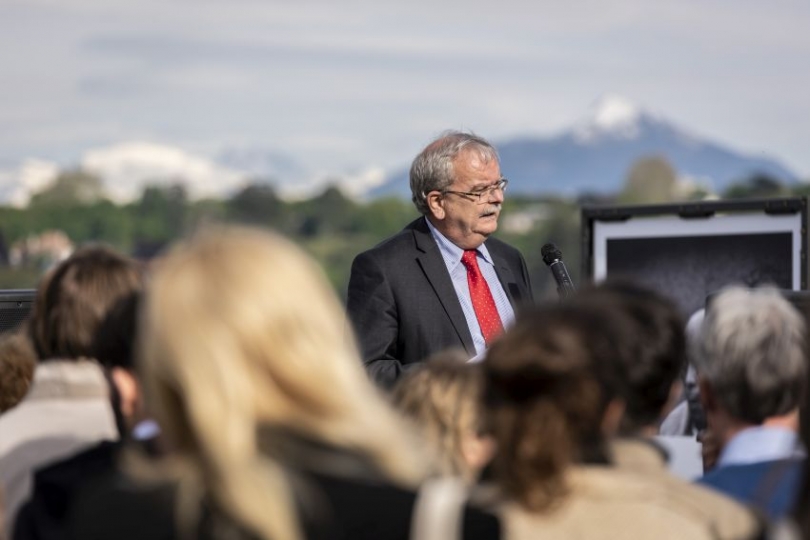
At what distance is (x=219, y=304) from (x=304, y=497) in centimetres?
30

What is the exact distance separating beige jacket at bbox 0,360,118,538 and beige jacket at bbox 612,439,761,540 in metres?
1.12

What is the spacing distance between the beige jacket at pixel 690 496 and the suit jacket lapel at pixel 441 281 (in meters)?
2.97

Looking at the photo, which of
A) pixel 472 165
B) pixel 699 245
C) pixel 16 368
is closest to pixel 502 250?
pixel 472 165

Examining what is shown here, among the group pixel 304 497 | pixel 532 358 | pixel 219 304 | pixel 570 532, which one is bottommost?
pixel 570 532

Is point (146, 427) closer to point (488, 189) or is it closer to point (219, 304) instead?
point (219, 304)

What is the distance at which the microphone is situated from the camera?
4656mm

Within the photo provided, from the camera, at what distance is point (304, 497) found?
6.25ft

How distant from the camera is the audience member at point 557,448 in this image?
2074 millimetres

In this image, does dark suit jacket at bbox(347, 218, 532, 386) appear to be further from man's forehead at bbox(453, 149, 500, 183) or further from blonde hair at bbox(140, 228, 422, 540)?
blonde hair at bbox(140, 228, 422, 540)

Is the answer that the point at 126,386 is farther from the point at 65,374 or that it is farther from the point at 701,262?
the point at 701,262

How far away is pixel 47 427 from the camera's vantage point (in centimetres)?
288

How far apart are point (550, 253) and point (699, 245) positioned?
2795mm

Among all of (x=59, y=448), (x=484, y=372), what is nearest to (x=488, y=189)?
(x=59, y=448)

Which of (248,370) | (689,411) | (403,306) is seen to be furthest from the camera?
(403,306)
